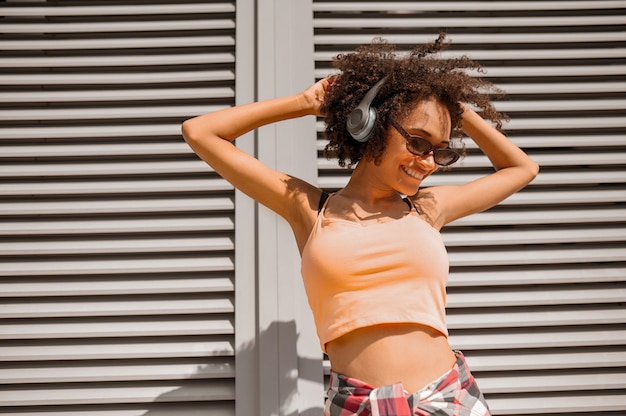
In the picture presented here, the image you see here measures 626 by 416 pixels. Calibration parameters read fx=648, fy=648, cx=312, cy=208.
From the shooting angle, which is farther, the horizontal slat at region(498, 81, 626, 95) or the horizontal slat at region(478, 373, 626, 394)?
the horizontal slat at region(498, 81, 626, 95)

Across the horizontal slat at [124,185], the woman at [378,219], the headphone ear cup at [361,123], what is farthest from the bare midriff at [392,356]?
the horizontal slat at [124,185]

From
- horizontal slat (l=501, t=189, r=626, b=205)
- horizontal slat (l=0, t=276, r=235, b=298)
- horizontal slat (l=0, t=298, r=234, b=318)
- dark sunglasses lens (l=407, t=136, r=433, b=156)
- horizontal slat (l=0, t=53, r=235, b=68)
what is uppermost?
horizontal slat (l=0, t=53, r=235, b=68)

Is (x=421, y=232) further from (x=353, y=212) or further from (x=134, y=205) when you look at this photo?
(x=134, y=205)

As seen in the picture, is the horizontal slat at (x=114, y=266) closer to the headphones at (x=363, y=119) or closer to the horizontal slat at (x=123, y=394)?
the horizontal slat at (x=123, y=394)

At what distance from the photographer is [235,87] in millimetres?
1918

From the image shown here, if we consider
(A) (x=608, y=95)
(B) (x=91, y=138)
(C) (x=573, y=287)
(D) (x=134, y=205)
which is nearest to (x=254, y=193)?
(D) (x=134, y=205)

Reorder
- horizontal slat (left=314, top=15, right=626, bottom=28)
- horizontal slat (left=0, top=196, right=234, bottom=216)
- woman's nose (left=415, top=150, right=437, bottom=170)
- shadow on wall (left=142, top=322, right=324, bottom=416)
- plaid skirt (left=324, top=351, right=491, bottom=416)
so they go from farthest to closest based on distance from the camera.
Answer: horizontal slat (left=314, top=15, right=626, bottom=28) < horizontal slat (left=0, top=196, right=234, bottom=216) < shadow on wall (left=142, top=322, right=324, bottom=416) < woman's nose (left=415, top=150, right=437, bottom=170) < plaid skirt (left=324, top=351, right=491, bottom=416)

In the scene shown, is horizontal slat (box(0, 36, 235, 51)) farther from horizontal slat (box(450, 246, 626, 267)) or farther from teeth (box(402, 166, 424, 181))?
horizontal slat (box(450, 246, 626, 267))

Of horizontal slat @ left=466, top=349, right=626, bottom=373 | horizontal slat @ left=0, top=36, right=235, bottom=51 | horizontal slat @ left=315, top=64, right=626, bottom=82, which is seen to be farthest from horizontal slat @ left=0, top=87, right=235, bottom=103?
horizontal slat @ left=466, top=349, right=626, bottom=373

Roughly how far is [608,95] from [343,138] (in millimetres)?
1022

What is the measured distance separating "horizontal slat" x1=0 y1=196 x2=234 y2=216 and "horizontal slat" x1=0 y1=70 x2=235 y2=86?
0.35 metres

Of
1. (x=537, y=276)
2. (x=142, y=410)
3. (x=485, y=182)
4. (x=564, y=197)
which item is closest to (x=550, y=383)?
(x=537, y=276)

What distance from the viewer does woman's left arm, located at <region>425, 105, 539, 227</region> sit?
1.53 m

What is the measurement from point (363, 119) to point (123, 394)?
1.04 metres
